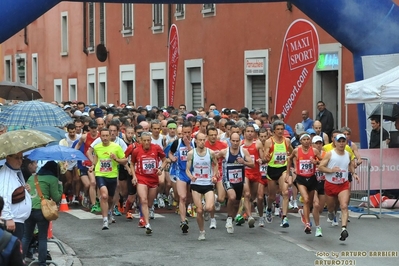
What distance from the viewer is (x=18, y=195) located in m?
9.77

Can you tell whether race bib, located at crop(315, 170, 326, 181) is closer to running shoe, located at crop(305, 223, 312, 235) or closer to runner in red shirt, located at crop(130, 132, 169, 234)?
running shoe, located at crop(305, 223, 312, 235)

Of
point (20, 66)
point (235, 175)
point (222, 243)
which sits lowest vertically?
point (222, 243)

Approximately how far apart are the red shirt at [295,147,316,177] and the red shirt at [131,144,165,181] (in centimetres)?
232

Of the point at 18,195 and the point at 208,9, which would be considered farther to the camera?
the point at 208,9

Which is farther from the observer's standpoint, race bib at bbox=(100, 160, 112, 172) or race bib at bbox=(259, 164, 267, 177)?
race bib at bbox=(259, 164, 267, 177)

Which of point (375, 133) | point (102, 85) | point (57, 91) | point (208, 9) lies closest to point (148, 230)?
point (375, 133)

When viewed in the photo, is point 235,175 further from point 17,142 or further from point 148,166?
point 17,142

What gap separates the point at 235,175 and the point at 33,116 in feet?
12.7

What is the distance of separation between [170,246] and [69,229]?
2.63 m

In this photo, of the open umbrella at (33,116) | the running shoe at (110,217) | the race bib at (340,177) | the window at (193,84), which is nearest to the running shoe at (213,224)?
the running shoe at (110,217)

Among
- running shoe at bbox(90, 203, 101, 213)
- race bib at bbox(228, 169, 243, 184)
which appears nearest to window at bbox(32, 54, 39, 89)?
running shoe at bbox(90, 203, 101, 213)

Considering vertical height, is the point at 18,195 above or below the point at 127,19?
below

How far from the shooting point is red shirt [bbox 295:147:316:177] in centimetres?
1528

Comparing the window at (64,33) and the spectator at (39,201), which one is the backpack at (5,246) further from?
the window at (64,33)
